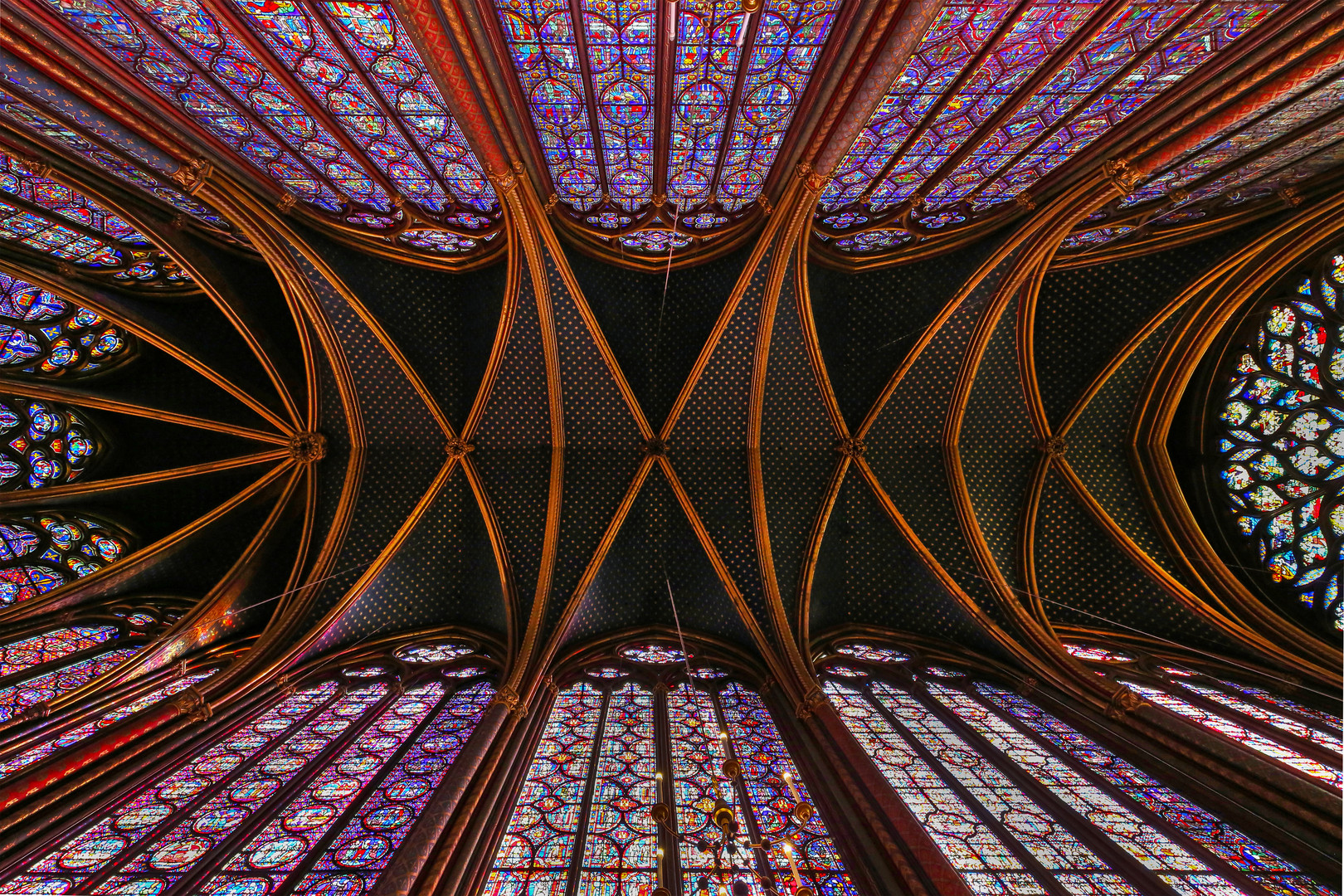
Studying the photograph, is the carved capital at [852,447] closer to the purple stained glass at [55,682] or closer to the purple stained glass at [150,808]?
the purple stained glass at [150,808]

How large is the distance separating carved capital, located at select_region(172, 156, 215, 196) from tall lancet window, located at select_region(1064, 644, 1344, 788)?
13.5m

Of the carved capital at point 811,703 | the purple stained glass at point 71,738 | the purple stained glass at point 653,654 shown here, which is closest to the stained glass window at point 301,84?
the purple stained glass at point 71,738

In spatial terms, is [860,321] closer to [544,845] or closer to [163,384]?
[544,845]

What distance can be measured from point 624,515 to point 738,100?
785cm

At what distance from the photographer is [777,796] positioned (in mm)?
7277

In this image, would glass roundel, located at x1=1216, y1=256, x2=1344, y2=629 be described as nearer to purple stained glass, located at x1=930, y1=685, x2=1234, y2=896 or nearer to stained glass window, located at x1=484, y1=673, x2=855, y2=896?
purple stained glass, located at x1=930, y1=685, x2=1234, y2=896

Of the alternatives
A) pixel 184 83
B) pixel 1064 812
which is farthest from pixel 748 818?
pixel 184 83

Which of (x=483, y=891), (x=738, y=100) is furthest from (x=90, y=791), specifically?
(x=738, y=100)

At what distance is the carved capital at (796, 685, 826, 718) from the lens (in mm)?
8609

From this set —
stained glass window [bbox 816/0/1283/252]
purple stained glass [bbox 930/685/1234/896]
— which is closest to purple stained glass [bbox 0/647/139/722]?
purple stained glass [bbox 930/685/1234/896]

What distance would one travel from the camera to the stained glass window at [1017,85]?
5832 mm

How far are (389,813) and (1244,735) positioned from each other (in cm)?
1041

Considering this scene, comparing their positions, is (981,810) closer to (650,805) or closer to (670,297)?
(650,805)

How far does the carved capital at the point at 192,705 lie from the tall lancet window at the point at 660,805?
4.34 m
